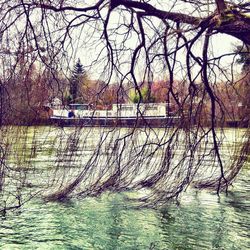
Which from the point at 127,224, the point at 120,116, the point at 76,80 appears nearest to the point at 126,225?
the point at 127,224

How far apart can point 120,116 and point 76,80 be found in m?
0.63

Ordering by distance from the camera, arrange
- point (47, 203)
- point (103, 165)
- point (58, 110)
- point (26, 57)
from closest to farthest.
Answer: point (26, 57), point (58, 110), point (103, 165), point (47, 203)

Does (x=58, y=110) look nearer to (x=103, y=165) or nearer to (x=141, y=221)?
(x=103, y=165)

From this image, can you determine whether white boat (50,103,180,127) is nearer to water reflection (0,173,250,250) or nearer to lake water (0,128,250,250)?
lake water (0,128,250,250)

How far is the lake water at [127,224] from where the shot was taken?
4652 millimetres

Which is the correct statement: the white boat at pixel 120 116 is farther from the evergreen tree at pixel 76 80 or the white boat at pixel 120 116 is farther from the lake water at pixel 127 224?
the lake water at pixel 127 224

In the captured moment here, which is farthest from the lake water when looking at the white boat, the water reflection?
the white boat

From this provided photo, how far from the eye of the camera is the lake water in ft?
15.3

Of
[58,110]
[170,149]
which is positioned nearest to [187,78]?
[170,149]

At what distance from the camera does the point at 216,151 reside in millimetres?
5113

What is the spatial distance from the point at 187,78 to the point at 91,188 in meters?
1.77

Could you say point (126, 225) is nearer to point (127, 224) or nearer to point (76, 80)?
point (127, 224)

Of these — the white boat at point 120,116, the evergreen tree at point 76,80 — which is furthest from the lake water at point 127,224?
the evergreen tree at point 76,80

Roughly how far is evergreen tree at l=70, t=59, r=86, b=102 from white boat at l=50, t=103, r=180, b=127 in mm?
140
